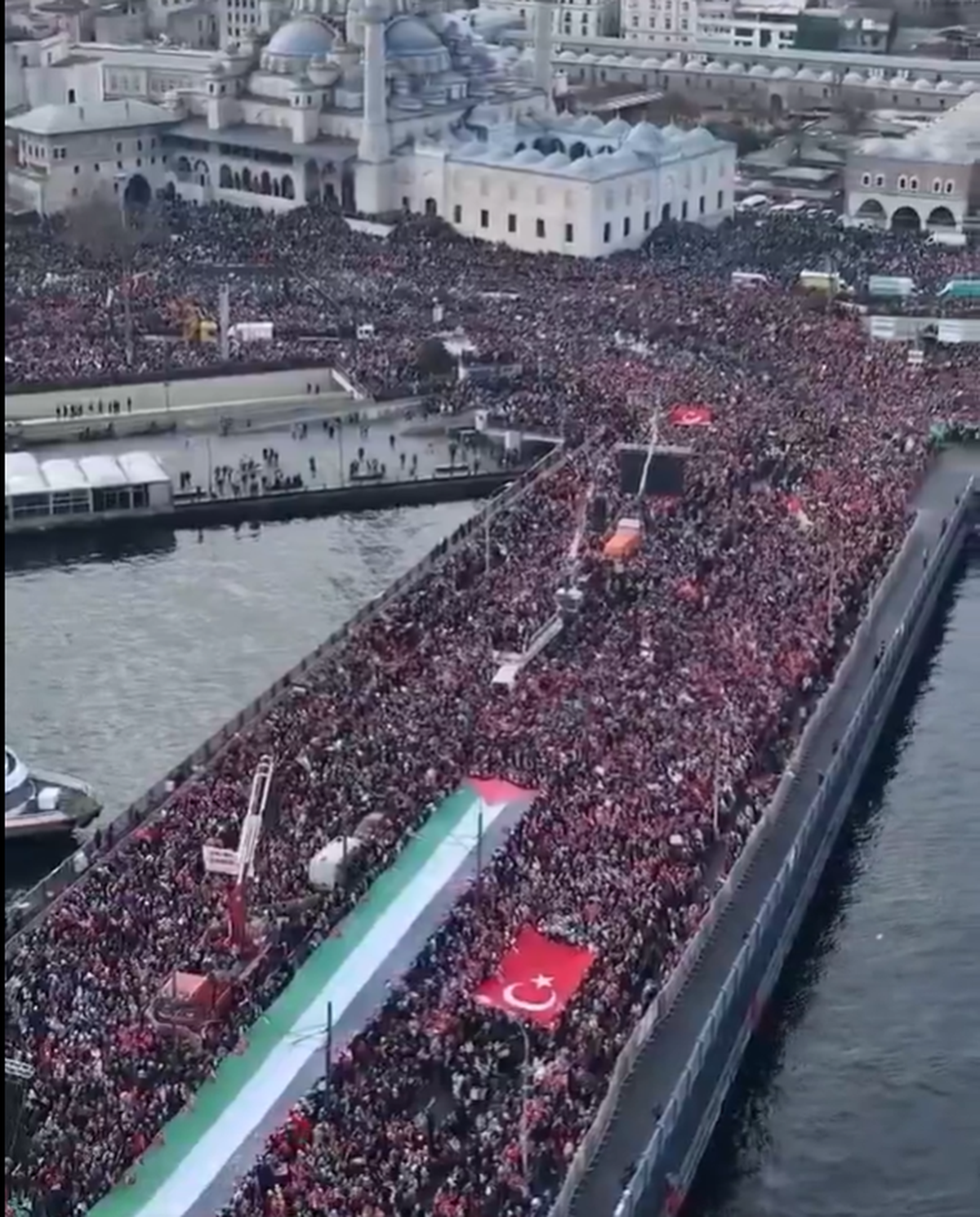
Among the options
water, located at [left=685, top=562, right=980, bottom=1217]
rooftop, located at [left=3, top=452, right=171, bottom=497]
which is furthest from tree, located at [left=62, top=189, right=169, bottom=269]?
water, located at [left=685, top=562, right=980, bottom=1217]

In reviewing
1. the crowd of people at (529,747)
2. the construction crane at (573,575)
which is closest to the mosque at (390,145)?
the crowd of people at (529,747)

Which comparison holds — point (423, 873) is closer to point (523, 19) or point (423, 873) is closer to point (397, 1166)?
point (397, 1166)

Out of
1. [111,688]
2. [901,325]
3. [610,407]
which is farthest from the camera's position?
[901,325]

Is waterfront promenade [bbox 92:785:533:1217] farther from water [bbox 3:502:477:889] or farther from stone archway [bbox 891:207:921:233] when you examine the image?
stone archway [bbox 891:207:921:233]

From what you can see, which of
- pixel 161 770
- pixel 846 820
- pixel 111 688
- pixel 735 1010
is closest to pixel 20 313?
pixel 111 688

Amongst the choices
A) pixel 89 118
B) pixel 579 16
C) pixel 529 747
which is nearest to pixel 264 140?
pixel 89 118

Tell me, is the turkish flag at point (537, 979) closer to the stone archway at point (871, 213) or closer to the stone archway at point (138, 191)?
the stone archway at point (871, 213)
